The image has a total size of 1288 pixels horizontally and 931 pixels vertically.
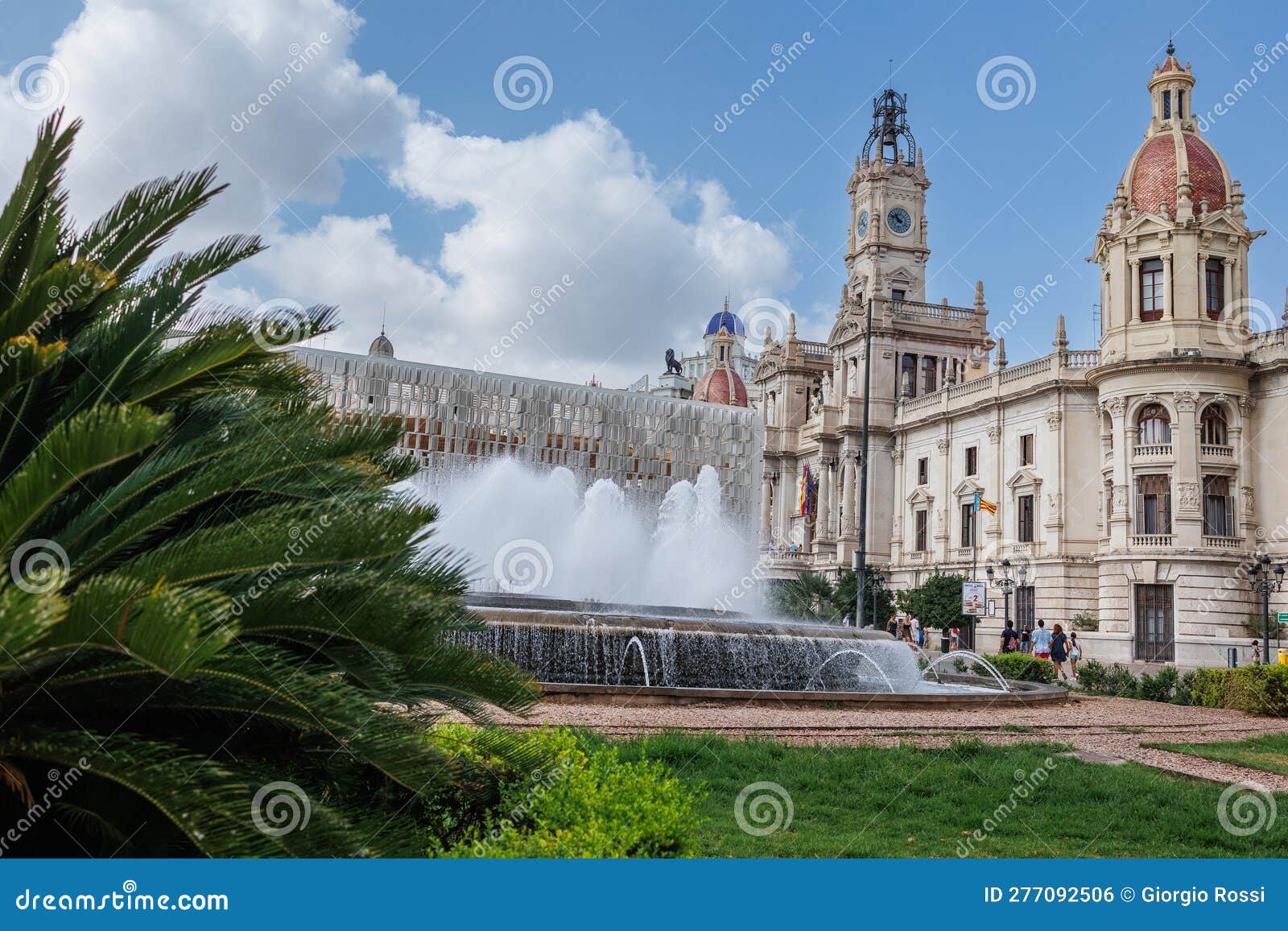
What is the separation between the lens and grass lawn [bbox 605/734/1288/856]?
661cm

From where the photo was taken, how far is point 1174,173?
3588cm

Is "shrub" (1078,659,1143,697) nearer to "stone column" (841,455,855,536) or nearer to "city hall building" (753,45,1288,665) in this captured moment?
"city hall building" (753,45,1288,665)

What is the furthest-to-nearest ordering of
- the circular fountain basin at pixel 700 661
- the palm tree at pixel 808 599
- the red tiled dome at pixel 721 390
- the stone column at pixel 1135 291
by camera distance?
the red tiled dome at pixel 721 390
the palm tree at pixel 808 599
the stone column at pixel 1135 291
the circular fountain basin at pixel 700 661

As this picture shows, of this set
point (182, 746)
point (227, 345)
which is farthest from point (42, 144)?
point (182, 746)

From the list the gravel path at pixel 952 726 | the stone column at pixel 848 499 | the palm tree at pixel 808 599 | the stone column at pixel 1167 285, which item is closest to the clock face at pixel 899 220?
the stone column at pixel 848 499

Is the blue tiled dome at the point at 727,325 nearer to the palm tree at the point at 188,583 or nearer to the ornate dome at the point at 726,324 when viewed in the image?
the ornate dome at the point at 726,324

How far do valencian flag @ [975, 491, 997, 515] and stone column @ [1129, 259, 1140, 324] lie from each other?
9433 millimetres

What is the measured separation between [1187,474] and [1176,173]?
1046 cm

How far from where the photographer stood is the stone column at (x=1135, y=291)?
35719 millimetres

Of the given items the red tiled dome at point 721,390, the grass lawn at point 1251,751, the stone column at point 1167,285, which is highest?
the red tiled dome at point 721,390

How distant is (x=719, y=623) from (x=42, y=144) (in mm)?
12736

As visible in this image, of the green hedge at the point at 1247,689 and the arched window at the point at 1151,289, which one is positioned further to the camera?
the arched window at the point at 1151,289

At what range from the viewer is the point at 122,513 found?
4141 millimetres

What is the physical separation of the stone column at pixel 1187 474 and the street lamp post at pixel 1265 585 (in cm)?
206
